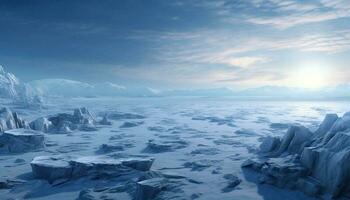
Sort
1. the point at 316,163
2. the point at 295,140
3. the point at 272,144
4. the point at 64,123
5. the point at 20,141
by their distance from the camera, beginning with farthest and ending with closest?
the point at 64,123
the point at 20,141
the point at 272,144
the point at 295,140
the point at 316,163

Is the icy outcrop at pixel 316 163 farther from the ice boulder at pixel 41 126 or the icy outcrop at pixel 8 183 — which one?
the ice boulder at pixel 41 126

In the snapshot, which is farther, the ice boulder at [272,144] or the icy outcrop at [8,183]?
the ice boulder at [272,144]

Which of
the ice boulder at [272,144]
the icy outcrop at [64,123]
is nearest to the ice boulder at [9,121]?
the icy outcrop at [64,123]

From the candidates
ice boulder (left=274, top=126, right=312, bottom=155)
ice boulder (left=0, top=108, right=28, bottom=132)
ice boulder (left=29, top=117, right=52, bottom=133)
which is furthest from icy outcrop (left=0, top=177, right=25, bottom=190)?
ice boulder (left=29, top=117, right=52, bottom=133)

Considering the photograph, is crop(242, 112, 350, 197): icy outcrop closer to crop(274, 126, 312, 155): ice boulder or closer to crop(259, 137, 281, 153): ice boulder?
crop(274, 126, 312, 155): ice boulder

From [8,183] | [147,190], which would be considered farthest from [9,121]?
[147,190]

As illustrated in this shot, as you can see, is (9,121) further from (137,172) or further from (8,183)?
(137,172)
